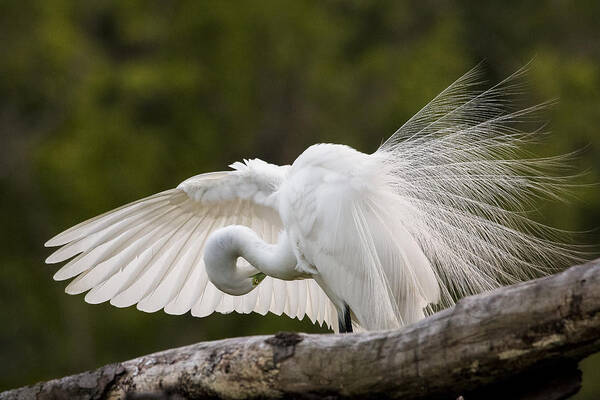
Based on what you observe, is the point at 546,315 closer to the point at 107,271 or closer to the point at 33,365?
the point at 107,271

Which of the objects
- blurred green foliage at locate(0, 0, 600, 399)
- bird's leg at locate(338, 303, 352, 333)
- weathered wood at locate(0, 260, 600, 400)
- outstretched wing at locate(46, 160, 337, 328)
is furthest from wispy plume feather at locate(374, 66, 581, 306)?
blurred green foliage at locate(0, 0, 600, 399)

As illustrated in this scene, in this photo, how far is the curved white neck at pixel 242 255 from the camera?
3957 mm

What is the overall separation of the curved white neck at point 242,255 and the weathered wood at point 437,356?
78 centimetres

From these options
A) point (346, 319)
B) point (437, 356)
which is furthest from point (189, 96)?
point (437, 356)

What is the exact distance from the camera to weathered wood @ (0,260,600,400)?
256cm

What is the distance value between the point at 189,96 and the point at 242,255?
8.55 metres

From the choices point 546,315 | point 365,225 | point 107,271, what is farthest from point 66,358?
point 546,315

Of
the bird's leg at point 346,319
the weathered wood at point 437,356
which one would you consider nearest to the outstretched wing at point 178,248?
the bird's leg at point 346,319

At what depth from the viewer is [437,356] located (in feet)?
8.97

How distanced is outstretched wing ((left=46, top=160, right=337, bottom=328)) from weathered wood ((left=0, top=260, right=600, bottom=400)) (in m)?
1.15

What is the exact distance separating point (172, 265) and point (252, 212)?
0.43 m

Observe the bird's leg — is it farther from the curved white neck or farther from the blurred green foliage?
the blurred green foliage

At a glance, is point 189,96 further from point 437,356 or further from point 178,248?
point 437,356

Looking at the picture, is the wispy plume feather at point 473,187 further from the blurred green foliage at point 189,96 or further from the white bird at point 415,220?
the blurred green foliage at point 189,96
